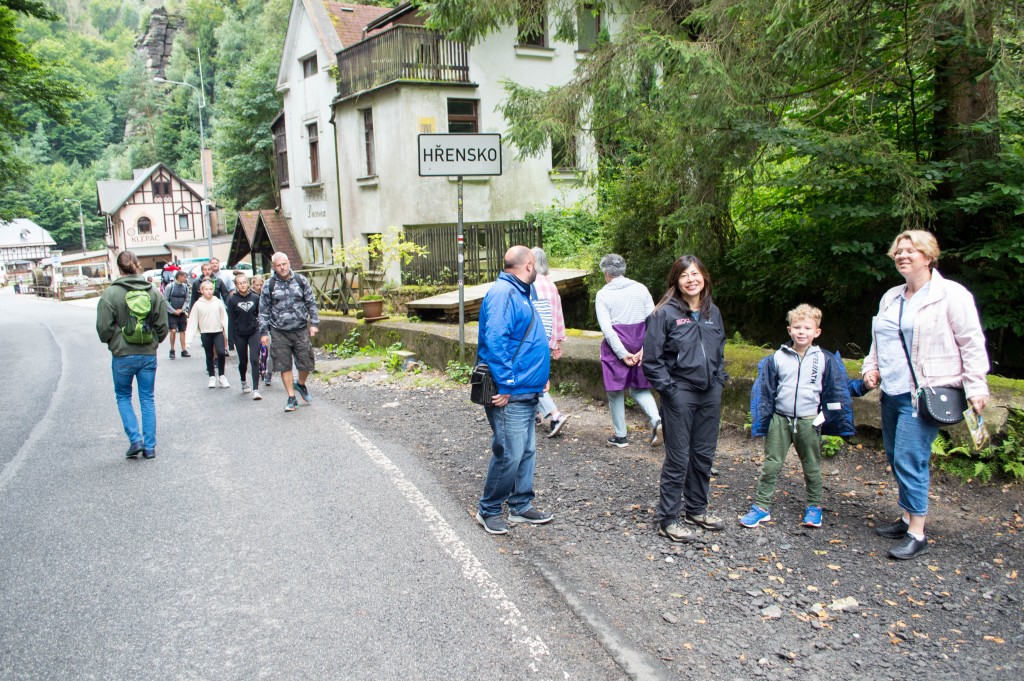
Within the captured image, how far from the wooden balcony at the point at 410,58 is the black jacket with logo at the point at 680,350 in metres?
17.9

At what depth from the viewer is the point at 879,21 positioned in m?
7.23

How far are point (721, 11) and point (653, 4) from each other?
1963 millimetres

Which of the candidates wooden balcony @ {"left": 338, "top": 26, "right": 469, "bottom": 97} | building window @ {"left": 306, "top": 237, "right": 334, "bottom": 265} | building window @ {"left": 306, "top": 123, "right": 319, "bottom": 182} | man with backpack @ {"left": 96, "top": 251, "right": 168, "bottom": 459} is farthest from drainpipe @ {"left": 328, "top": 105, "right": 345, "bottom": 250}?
man with backpack @ {"left": 96, "top": 251, "right": 168, "bottom": 459}

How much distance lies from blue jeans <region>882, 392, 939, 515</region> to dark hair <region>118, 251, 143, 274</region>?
6353mm

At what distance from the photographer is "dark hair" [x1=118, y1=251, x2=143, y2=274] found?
7.20 metres

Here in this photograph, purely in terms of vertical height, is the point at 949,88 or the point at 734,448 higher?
the point at 949,88

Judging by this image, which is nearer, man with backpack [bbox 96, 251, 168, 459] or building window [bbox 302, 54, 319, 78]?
man with backpack [bbox 96, 251, 168, 459]

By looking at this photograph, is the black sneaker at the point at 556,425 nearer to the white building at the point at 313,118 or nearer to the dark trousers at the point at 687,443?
the dark trousers at the point at 687,443

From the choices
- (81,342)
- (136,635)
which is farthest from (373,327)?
(81,342)

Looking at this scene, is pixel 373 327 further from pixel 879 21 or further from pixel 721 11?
pixel 879 21

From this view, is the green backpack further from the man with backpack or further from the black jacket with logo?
the black jacket with logo

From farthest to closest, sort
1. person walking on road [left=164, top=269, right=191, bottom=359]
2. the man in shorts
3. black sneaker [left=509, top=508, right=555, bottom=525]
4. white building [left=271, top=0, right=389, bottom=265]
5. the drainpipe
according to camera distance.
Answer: white building [left=271, top=0, right=389, bottom=265], the drainpipe, person walking on road [left=164, top=269, right=191, bottom=359], the man in shorts, black sneaker [left=509, top=508, right=555, bottom=525]

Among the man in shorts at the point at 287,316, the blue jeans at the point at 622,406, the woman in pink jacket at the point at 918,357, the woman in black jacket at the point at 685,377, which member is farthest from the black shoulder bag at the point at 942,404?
the man in shorts at the point at 287,316

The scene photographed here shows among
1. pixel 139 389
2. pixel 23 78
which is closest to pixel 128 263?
pixel 139 389
